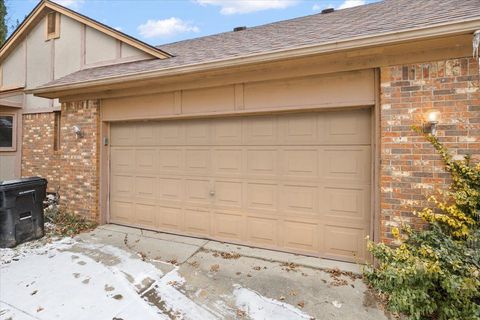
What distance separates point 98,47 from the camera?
22.1ft

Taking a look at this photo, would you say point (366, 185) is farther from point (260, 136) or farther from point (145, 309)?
point (145, 309)

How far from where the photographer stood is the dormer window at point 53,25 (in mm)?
7363

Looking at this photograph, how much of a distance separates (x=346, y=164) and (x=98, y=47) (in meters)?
6.57

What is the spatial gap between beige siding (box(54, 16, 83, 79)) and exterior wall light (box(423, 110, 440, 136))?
7.82 metres

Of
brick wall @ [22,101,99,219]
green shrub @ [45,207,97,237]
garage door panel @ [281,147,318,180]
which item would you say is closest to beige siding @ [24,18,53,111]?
brick wall @ [22,101,99,219]

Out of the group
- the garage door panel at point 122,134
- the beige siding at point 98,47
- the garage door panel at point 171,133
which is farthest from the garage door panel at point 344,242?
the beige siding at point 98,47

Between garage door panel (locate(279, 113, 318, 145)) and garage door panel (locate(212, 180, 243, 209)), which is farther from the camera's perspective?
garage door panel (locate(212, 180, 243, 209))

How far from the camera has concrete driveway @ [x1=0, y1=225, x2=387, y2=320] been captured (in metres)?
2.85

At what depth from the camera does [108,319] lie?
273 cm

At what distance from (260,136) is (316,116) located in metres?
0.94

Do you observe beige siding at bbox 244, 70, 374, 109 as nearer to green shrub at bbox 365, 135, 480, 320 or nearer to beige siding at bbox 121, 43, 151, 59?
green shrub at bbox 365, 135, 480, 320

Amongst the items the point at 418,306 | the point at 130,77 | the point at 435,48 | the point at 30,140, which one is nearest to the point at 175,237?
the point at 130,77

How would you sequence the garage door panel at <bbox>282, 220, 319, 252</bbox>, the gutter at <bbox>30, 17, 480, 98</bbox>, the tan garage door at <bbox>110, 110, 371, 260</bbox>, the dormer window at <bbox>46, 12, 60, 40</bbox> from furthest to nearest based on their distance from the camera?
1. the dormer window at <bbox>46, 12, 60, 40</bbox>
2. the garage door panel at <bbox>282, 220, 319, 252</bbox>
3. the tan garage door at <bbox>110, 110, 371, 260</bbox>
4. the gutter at <bbox>30, 17, 480, 98</bbox>

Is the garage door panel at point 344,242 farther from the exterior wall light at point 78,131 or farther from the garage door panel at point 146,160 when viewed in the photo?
the exterior wall light at point 78,131
